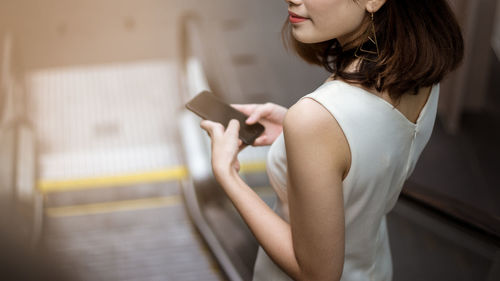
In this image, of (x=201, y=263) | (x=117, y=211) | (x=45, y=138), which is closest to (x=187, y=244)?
(x=201, y=263)

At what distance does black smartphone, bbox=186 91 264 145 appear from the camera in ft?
4.95

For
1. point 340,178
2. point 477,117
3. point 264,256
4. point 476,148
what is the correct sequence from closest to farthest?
point 340,178 → point 264,256 → point 476,148 → point 477,117

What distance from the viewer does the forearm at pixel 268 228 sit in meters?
1.21

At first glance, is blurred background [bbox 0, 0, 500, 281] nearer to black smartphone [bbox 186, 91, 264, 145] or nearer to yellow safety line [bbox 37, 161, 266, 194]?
yellow safety line [bbox 37, 161, 266, 194]

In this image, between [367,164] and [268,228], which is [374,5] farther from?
[268,228]

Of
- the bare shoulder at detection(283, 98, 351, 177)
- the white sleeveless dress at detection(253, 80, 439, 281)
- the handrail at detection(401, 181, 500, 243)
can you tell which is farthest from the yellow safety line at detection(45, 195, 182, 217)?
the bare shoulder at detection(283, 98, 351, 177)

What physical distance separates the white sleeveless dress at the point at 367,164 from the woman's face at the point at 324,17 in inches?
4.3

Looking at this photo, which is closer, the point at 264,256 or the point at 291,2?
the point at 291,2

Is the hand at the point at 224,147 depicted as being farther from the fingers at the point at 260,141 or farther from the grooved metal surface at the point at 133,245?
→ the grooved metal surface at the point at 133,245

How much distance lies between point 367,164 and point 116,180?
2907 millimetres

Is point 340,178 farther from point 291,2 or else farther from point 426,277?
point 426,277

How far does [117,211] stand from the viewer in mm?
3506

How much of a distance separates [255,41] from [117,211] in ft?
8.13

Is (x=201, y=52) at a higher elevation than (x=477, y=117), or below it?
higher
